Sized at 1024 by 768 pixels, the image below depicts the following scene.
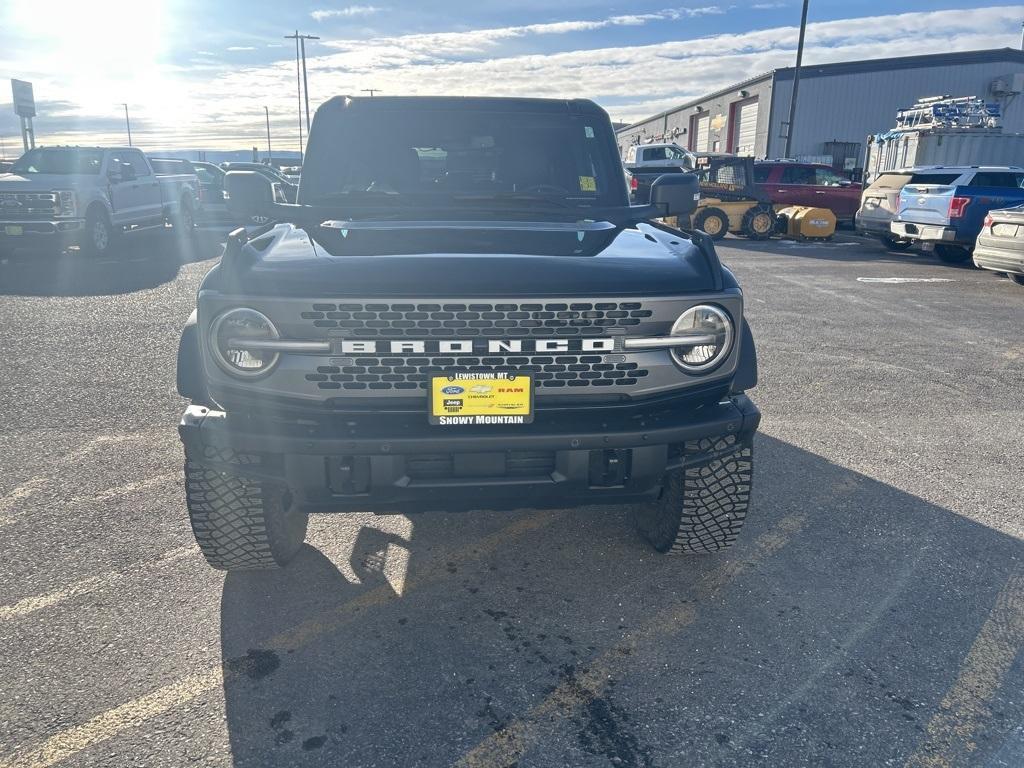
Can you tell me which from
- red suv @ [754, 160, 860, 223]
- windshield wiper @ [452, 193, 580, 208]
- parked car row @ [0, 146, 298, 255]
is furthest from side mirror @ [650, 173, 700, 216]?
red suv @ [754, 160, 860, 223]

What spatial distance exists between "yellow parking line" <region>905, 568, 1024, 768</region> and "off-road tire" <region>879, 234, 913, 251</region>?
1452 cm

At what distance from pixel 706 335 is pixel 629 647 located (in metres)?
1.15

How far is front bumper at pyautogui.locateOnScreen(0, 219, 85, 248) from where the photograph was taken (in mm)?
12969

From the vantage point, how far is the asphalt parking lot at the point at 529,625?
240 cm

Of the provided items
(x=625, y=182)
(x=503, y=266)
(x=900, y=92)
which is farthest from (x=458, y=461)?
(x=900, y=92)

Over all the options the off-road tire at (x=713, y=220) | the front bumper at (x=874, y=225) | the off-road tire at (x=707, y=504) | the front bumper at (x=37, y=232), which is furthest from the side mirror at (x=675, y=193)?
the off-road tire at (x=713, y=220)

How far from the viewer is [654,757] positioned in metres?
2.32

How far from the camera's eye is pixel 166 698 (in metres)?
2.57

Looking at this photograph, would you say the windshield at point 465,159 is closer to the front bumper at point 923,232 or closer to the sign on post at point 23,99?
the front bumper at point 923,232

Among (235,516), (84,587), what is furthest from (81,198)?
(235,516)

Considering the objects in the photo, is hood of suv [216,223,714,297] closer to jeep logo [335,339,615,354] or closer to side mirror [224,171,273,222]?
jeep logo [335,339,615,354]

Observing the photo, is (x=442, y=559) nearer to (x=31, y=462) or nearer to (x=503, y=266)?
(x=503, y=266)

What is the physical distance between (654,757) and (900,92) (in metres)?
41.0

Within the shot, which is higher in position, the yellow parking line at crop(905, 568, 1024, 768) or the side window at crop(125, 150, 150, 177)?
the side window at crop(125, 150, 150, 177)
